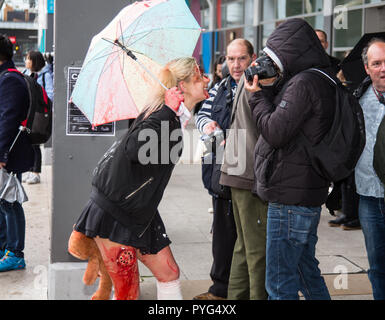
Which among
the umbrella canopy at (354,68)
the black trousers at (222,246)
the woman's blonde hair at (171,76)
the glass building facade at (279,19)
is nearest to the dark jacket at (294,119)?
the woman's blonde hair at (171,76)

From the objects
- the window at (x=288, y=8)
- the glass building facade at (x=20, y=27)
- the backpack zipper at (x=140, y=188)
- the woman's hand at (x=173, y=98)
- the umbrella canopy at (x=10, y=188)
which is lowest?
the umbrella canopy at (x=10, y=188)

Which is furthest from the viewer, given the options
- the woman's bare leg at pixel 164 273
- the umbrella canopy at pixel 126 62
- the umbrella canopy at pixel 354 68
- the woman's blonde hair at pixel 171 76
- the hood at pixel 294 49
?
the umbrella canopy at pixel 354 68

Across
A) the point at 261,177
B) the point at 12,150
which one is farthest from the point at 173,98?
the point at 12,150

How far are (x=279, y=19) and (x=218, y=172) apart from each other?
564 inches

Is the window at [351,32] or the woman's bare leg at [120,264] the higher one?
the window at [351,32]

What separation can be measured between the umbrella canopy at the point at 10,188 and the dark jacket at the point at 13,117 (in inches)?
3.1

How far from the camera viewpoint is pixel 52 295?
14.8 ft

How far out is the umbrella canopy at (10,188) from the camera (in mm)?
5227

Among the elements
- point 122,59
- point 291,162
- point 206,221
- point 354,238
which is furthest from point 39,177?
point 291,162

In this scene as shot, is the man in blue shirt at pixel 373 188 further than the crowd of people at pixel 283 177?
Yes

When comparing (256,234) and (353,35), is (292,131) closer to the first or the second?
(256,234)

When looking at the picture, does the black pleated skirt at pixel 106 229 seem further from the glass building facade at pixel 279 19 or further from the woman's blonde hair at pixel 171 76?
the glass building facade at pixel 279 19

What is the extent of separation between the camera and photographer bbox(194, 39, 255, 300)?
439 cm
